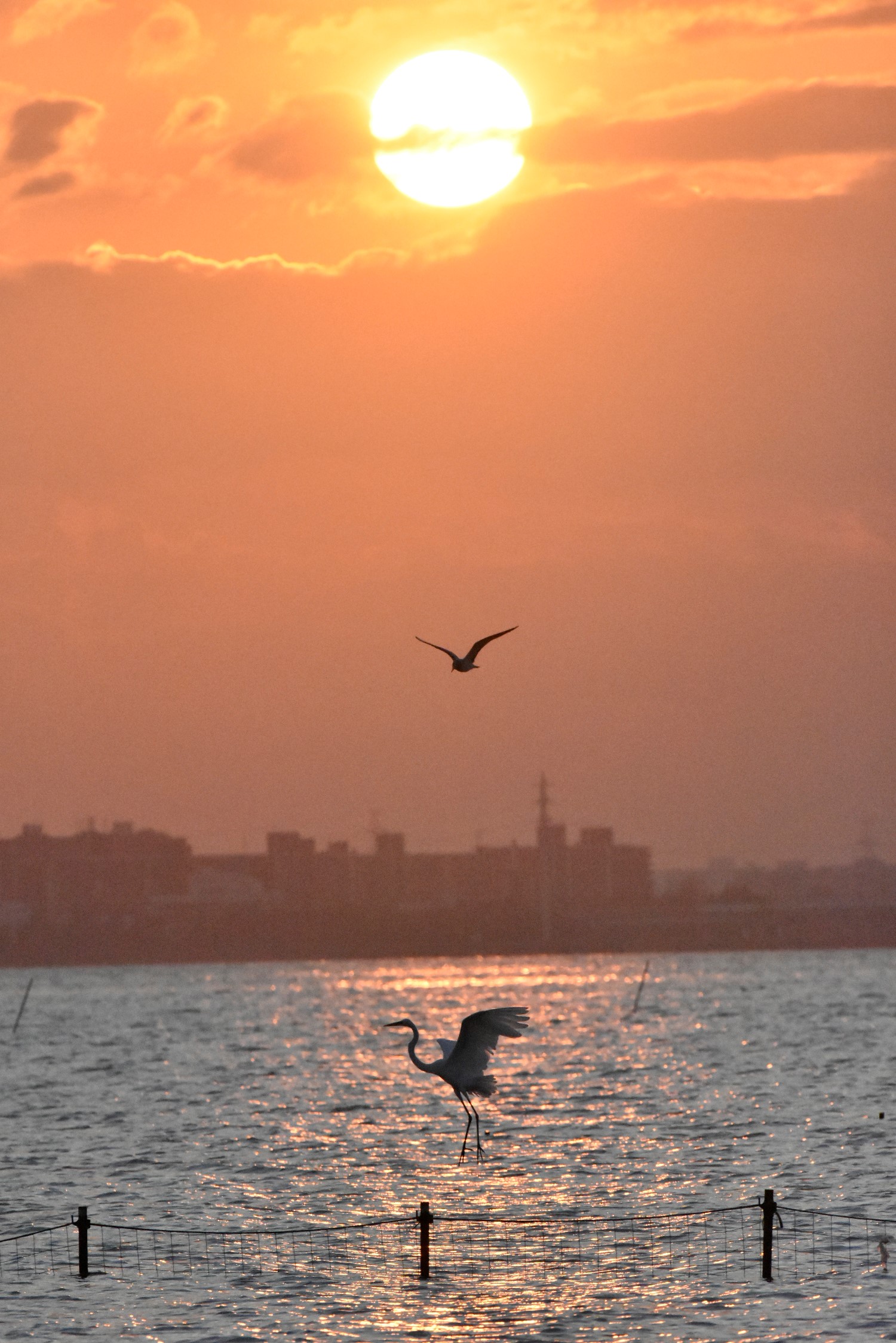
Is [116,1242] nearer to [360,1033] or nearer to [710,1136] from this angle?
[710,1136]

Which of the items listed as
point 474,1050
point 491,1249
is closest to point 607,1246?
point 491,1249

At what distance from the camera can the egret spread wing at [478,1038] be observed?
38.2 m

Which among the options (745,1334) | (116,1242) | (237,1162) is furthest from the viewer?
(237,1162)

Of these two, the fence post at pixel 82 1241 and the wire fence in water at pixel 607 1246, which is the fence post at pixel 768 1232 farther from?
the fence post at pixel 82 1241

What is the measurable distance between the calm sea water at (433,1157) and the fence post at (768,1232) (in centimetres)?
61

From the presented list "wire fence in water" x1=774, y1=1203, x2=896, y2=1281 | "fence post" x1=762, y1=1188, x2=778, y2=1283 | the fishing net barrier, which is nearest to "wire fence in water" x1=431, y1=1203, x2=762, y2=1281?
the fishing net barrier

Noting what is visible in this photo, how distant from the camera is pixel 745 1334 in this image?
109ft

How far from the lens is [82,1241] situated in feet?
120

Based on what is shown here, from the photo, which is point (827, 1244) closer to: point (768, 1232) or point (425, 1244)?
point (768, 1232)

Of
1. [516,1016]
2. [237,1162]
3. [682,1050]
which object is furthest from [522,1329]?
[682,1050]

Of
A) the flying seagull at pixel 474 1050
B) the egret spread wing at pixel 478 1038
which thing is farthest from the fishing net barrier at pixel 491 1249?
the egret spread wing at pixel 478 1038

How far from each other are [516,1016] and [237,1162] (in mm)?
26564

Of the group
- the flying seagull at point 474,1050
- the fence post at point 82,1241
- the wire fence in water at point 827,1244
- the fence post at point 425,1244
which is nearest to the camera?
the fence post at point 82,1241

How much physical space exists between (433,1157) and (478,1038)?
2431cm
